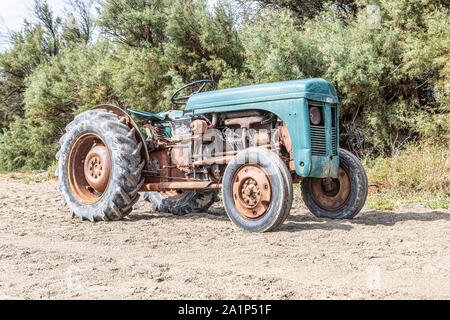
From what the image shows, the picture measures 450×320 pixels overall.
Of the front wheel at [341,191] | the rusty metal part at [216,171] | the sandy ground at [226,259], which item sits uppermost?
the rusty metal part at [216,171]

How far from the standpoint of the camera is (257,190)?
453 centimetres

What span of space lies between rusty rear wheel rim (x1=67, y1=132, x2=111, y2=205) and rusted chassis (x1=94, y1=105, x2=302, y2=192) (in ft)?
1.63

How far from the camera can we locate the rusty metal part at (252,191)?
4473 mm

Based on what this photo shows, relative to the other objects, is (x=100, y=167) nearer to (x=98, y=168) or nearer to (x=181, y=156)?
(x=98, y=168)

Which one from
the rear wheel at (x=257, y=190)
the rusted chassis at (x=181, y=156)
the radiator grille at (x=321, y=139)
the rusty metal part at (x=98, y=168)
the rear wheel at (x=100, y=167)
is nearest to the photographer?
the rear wheel at (x=257, y=190)

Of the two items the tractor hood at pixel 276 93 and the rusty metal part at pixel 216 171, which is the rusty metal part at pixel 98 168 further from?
the tractor hood at pixel 276 93

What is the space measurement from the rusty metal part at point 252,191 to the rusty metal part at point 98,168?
1972 mm

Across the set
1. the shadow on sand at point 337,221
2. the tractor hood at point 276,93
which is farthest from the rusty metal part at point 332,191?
the tractor hood at point 276,93

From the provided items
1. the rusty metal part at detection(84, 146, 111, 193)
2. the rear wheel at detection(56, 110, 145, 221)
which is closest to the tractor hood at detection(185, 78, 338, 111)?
the rear wheel at detection(56, 110, 145, 221)

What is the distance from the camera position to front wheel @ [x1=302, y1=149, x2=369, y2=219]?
5102mm

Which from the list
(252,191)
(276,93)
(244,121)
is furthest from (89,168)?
(276,93)

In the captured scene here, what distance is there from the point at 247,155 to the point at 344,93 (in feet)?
17.9

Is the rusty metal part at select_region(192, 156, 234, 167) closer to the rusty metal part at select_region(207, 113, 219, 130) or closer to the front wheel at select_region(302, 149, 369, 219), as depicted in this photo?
the rusty metal part at select_region(207, 113, 219, 130)

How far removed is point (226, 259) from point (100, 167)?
297 cm
